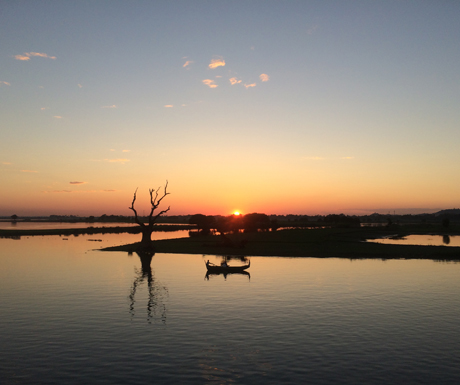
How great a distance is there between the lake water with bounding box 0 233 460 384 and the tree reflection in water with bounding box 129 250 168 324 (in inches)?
3.2

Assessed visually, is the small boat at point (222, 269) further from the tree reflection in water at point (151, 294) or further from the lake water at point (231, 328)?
the tree reflection in water at point (151, 294)

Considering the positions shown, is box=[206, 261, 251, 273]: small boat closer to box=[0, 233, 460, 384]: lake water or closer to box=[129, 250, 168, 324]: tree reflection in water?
box=[0, 233, 460, 384]: lake water

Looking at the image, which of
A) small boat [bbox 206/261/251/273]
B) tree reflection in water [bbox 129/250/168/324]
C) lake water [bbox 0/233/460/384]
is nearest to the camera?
lake water [bbox 0/233/460/384]

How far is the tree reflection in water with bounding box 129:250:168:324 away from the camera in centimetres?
2574

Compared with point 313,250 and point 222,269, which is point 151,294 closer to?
point 222,269

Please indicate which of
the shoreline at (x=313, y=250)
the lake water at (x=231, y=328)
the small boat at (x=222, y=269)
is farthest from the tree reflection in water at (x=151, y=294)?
the shoreline at (x=313, y=250)

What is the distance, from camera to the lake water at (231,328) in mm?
16328

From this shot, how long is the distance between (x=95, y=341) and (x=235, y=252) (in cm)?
4518

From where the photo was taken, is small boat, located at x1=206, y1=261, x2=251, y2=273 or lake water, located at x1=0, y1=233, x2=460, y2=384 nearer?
lake water, located at x1=0, y1=233, x2=460, y2=384

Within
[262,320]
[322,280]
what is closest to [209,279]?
[322,280]

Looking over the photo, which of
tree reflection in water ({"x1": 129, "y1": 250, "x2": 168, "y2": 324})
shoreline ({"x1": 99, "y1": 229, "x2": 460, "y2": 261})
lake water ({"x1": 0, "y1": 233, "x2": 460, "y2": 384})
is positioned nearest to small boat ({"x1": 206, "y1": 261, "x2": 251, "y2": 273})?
lake water ({"x1": 0, "y1": 233, "x2": 460, "y2": 384})

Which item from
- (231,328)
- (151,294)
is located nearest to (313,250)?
(151,294)

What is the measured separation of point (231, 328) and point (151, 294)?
475 inches

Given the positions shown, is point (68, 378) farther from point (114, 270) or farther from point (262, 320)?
point (114, 270)
